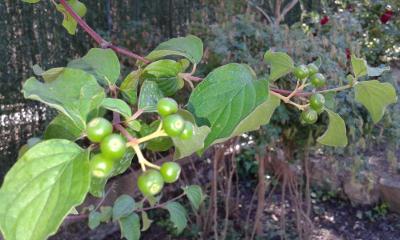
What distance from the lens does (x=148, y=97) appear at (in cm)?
64

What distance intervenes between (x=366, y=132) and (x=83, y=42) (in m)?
1.84

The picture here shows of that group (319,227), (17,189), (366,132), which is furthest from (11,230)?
(319,227)

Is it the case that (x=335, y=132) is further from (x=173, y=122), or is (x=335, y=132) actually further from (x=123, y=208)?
(x=123, y=208)

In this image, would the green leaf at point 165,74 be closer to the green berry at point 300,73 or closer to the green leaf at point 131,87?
the green leaf at point 131,87

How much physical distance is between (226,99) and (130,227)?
52.2 inches

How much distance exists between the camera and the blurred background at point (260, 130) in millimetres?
2391

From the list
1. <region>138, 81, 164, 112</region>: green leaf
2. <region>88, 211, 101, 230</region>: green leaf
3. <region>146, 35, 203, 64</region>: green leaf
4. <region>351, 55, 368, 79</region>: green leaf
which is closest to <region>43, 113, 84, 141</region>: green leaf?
<region>138, 81, 164, 112</region>: green leaf

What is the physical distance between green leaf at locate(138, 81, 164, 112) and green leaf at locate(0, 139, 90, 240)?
0.42 feet

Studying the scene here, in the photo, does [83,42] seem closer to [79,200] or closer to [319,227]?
[319,227]

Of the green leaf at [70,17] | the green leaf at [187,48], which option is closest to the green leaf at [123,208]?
the green leaf at [70,17]

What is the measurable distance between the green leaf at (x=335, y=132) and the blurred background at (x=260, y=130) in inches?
48.6

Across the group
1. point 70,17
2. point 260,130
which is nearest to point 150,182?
point 70,17

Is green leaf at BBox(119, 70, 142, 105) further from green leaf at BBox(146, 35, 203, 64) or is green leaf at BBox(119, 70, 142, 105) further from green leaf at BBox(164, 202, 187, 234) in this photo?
green leaf at BBox(164, 202, 187, 234)

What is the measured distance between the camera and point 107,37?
3447 millimetres
